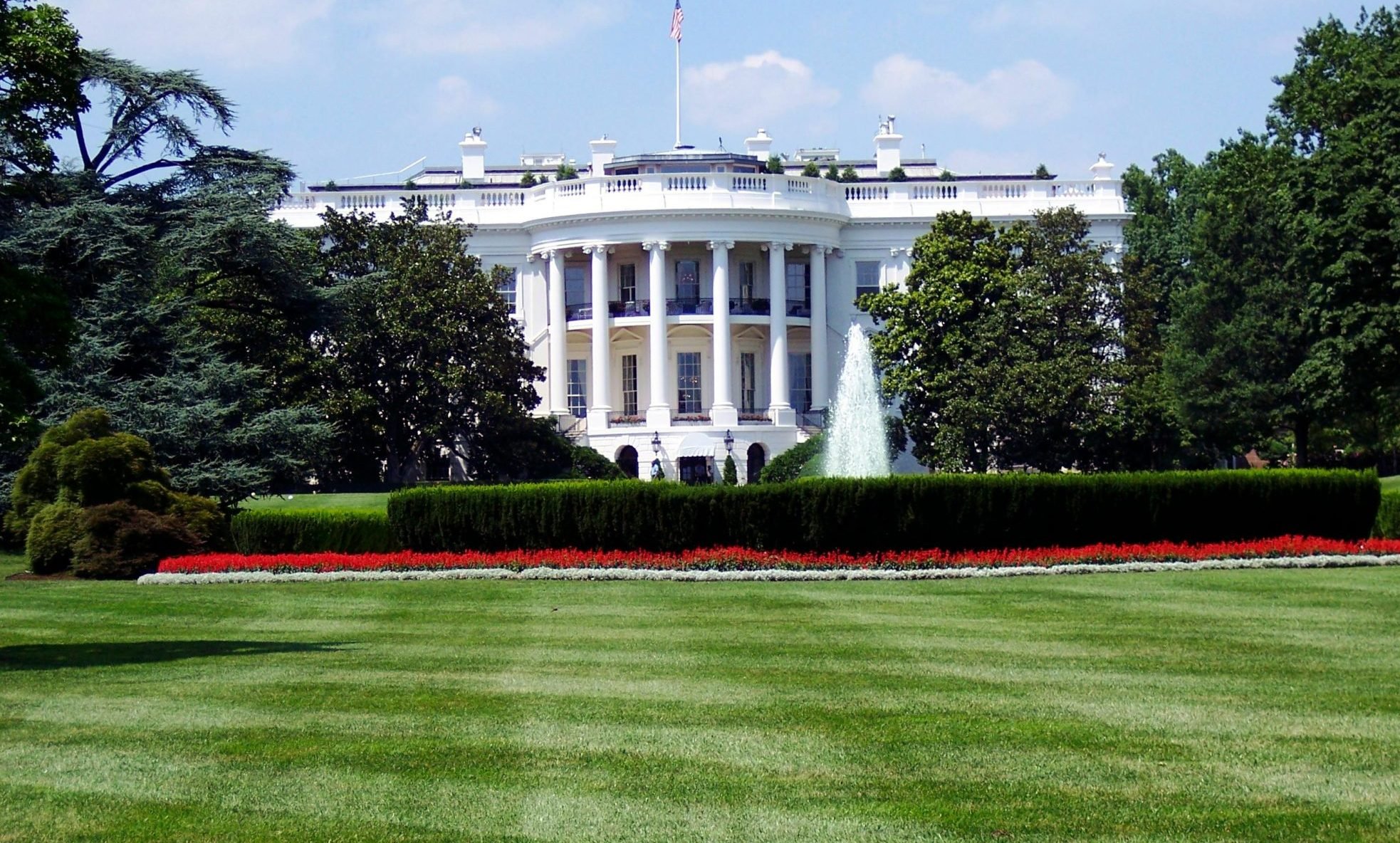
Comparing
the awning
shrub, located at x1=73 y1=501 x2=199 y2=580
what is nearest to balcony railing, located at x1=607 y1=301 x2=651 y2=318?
the awning

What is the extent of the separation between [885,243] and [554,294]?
14767mm

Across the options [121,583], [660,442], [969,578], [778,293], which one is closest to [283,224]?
[121,583]

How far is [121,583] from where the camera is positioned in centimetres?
2994

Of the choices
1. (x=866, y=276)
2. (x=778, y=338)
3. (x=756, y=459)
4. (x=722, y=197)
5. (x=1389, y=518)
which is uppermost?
(x=722, y=197)

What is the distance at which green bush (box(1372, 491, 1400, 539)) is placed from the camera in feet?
108

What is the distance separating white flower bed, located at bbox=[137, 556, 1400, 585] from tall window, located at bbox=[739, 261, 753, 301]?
45115 mm

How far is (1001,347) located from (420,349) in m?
19.5

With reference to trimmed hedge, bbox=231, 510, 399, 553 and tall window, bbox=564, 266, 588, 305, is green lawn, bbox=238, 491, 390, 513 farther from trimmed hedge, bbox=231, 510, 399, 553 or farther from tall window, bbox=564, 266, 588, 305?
tall window, bbox=564, 266, 588, 305

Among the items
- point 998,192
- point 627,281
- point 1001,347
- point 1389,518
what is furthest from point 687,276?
point 1389,518

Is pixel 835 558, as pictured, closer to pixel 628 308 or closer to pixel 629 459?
pixel 629 459

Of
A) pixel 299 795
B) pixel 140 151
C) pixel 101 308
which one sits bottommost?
pixel 299 795

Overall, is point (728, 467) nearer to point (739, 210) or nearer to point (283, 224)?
point (739, 210)

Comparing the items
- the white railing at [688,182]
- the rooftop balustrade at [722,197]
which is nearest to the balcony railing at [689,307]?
the rooftop balustrade at [722,197]

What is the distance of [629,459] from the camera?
69.4 metres
